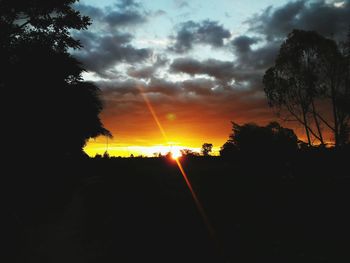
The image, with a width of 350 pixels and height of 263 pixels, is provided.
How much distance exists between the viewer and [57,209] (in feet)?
44.7

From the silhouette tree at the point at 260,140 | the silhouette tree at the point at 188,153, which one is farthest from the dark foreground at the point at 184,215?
the silhouette tree at the point at 188,153

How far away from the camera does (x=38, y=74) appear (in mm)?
13828

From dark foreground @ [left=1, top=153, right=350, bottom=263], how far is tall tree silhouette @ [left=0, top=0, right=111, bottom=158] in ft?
4.61

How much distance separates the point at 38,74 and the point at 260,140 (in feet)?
43.2

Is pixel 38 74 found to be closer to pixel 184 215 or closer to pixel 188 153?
pixel 184 215

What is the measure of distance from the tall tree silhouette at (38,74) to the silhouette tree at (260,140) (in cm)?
1061

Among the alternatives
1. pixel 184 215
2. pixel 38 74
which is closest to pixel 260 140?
pixel 184 215

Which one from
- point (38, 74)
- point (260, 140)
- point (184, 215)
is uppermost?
point (38, 74)

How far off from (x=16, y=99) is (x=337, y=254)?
1218 cm

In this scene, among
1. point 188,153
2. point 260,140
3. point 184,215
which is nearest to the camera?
point 184,215

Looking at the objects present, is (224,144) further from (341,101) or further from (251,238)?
(251,238)

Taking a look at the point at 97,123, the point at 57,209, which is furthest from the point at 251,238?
the point at 97,123

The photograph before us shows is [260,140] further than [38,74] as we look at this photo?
Yes

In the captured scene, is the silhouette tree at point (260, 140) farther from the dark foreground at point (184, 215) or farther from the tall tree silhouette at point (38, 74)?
the tall tree silhouette at point (38, 74)
